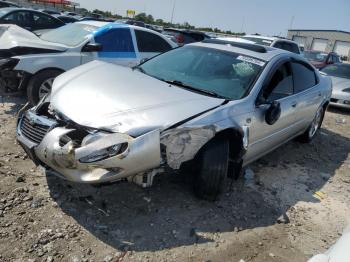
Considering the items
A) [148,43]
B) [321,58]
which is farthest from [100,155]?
[321,58]

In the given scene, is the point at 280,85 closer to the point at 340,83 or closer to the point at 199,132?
the point at 199,132

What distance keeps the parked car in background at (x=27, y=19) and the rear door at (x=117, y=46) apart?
18.4 ft

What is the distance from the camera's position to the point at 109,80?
3.86 m

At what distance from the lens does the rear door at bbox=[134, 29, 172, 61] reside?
23.9ft

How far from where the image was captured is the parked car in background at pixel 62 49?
5.76m

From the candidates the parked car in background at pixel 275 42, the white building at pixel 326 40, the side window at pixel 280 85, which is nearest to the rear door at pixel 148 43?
the side window at pixel 280 85

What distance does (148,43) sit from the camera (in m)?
7.47

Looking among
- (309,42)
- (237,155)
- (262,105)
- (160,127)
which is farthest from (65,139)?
(309,42)

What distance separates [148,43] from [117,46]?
78 cm

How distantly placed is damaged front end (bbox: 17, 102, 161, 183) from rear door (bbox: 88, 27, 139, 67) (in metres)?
3.66

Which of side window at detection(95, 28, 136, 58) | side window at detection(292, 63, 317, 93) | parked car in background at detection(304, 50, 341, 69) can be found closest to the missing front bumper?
side window at detection(292, 63, 317, 93)

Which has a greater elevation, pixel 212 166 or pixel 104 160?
pixel 104 160

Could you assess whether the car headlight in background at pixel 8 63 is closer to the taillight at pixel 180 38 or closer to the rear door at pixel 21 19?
the rear door at pixel 21 19

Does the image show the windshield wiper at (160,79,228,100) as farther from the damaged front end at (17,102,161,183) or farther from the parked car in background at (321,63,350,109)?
the parked car in background at (321,63,350,109)
